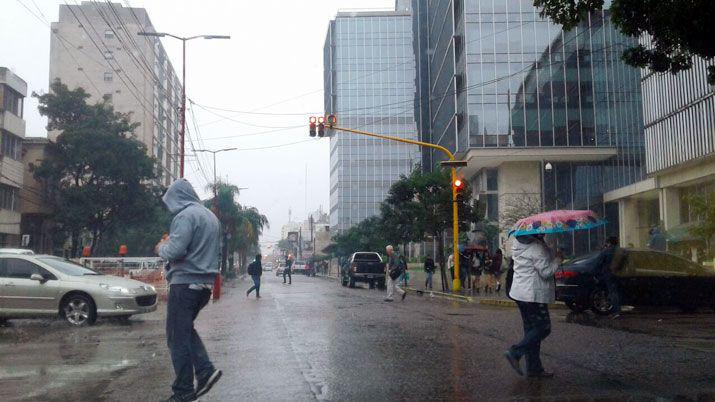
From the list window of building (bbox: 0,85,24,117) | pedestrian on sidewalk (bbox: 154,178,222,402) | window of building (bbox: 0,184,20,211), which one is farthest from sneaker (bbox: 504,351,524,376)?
window of building (bbox: 0,184,20,211)

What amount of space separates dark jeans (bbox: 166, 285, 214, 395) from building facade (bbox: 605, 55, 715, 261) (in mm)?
22974

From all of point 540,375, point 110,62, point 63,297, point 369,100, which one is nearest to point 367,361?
point 540,375

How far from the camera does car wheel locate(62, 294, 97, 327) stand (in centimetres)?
1393

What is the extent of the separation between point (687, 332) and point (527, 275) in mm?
6179

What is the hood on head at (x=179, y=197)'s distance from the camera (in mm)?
5887

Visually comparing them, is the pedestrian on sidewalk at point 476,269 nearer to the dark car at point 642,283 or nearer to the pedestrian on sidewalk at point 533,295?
the dark car at point 642,283

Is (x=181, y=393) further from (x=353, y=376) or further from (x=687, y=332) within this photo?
(x=687, y=332)

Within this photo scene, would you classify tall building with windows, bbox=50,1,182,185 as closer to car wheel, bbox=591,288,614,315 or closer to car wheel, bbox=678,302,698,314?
car wheel, bbox=591,288,614,315

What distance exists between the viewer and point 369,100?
120 metres

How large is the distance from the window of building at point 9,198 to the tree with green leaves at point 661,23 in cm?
3614

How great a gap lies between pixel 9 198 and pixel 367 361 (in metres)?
38.1

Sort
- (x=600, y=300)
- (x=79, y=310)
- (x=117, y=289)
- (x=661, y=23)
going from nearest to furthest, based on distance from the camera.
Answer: (x=661, y=23) → (x=79, y=310) → (x=117, y=289) → (x=600, y=300)

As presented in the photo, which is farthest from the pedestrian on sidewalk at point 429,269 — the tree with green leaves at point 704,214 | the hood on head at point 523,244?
the hood on head at point 523,244

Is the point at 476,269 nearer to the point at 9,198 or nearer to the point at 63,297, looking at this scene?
the point at 63,297
